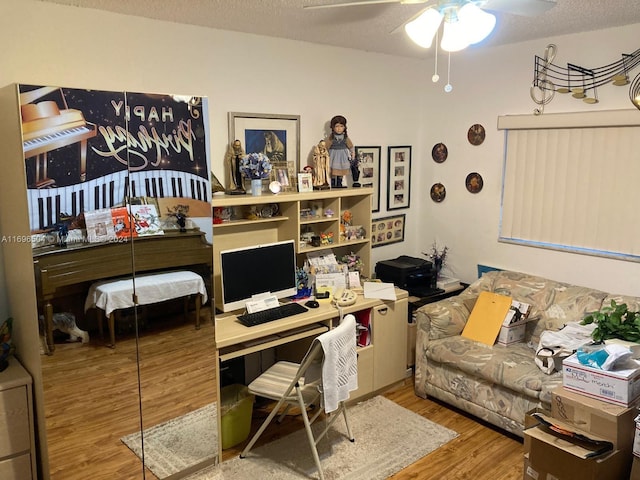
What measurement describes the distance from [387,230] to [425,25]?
2.50 meters

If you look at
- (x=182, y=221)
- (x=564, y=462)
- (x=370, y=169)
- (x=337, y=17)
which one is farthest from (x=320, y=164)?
(x=564, y=462)

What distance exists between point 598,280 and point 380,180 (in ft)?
5.90

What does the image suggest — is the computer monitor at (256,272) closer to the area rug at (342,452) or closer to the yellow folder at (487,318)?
the area rug at (342,452)

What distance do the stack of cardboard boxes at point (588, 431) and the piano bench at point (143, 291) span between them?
71.2 inches

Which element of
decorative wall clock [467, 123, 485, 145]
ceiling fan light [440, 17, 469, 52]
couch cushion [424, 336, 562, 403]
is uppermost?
ceiling fan light [440, 17, 469, 52]

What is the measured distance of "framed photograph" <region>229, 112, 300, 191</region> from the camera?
135 inches

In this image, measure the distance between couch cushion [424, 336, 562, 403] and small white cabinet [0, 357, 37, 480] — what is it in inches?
93.6

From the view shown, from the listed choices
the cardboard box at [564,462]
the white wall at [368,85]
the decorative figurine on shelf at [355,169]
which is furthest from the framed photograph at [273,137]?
the cardboard box at [564,462]

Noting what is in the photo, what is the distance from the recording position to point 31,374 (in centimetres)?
250

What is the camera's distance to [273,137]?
11.8 ft

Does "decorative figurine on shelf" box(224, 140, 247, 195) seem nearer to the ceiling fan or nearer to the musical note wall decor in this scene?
the ceiling fan

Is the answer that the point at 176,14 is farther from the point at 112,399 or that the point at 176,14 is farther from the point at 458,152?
the point at 458,152

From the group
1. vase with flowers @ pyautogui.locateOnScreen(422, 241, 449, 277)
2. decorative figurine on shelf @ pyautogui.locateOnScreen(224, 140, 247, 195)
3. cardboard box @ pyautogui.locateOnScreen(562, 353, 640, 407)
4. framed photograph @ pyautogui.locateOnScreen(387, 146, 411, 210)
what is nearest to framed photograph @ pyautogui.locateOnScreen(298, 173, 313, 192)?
decorative figurine on shelf @ pyautogui.locateOnScreen(224, 140, 247, 195)

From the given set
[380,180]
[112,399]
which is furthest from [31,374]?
[380,180]
